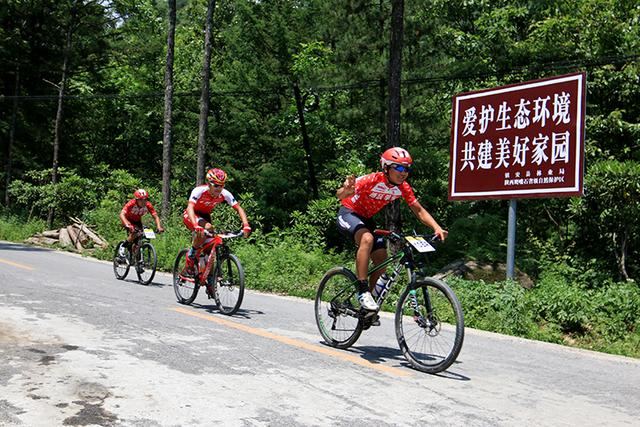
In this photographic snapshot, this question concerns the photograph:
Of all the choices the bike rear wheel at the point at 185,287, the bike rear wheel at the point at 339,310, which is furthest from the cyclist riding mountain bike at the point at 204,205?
the bike rear wheel at the point at 339,310

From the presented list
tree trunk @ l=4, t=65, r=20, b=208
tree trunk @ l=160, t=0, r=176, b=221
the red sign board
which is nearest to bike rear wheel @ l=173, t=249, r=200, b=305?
the red sign board

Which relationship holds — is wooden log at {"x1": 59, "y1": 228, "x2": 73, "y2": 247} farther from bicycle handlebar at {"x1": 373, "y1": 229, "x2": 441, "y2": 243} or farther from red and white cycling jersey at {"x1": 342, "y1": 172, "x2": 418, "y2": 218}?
bicycle handlebar at {"x1": 373, "y1": 229, "x2": 441, "y2": 243}

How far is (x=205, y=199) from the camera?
9.74 m

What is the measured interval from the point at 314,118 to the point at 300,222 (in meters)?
7.56

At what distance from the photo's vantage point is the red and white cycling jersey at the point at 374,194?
254 inches

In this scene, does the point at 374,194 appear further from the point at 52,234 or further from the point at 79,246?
the point at 52,234

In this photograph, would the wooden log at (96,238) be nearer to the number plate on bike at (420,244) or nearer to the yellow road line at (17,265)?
the yellow road line at (17,265)

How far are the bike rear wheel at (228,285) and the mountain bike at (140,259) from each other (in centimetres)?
388

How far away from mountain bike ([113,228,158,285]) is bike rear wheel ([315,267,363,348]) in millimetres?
6479

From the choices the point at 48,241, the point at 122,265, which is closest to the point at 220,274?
the point at 122,265

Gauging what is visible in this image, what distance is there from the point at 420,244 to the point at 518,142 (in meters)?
6.60

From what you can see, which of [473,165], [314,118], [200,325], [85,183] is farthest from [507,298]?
[85,183]

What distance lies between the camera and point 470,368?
618 centimetres

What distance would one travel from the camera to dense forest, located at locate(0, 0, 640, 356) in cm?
1484
